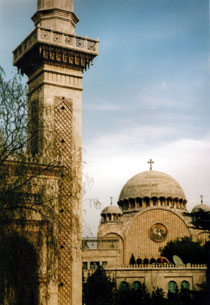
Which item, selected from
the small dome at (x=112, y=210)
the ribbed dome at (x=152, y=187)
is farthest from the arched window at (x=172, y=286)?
the ribbed dome at (x=152, y=187)

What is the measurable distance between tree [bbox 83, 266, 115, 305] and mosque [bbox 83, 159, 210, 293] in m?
5.00

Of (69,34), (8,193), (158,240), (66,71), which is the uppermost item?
(69,34)

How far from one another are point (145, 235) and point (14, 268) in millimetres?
38889

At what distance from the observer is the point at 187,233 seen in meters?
50.2

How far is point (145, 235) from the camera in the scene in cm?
4897

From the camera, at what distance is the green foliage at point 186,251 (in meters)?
45.4

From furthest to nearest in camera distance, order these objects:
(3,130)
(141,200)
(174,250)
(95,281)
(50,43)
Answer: (141,200), (174,250), (95,281), (50,43), (3,130)

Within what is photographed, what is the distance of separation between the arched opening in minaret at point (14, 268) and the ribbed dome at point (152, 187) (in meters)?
43.4

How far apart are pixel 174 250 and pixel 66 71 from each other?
1084 inches

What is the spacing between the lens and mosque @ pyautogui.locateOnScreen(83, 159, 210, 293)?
3903cm

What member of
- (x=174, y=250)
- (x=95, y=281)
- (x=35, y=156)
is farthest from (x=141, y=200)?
(x=35, y=156)

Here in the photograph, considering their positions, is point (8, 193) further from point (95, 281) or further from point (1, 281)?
point (95, 281)

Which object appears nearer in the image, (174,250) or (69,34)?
(69,34)

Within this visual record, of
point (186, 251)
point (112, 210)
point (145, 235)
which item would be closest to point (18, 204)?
point (186, 251)
